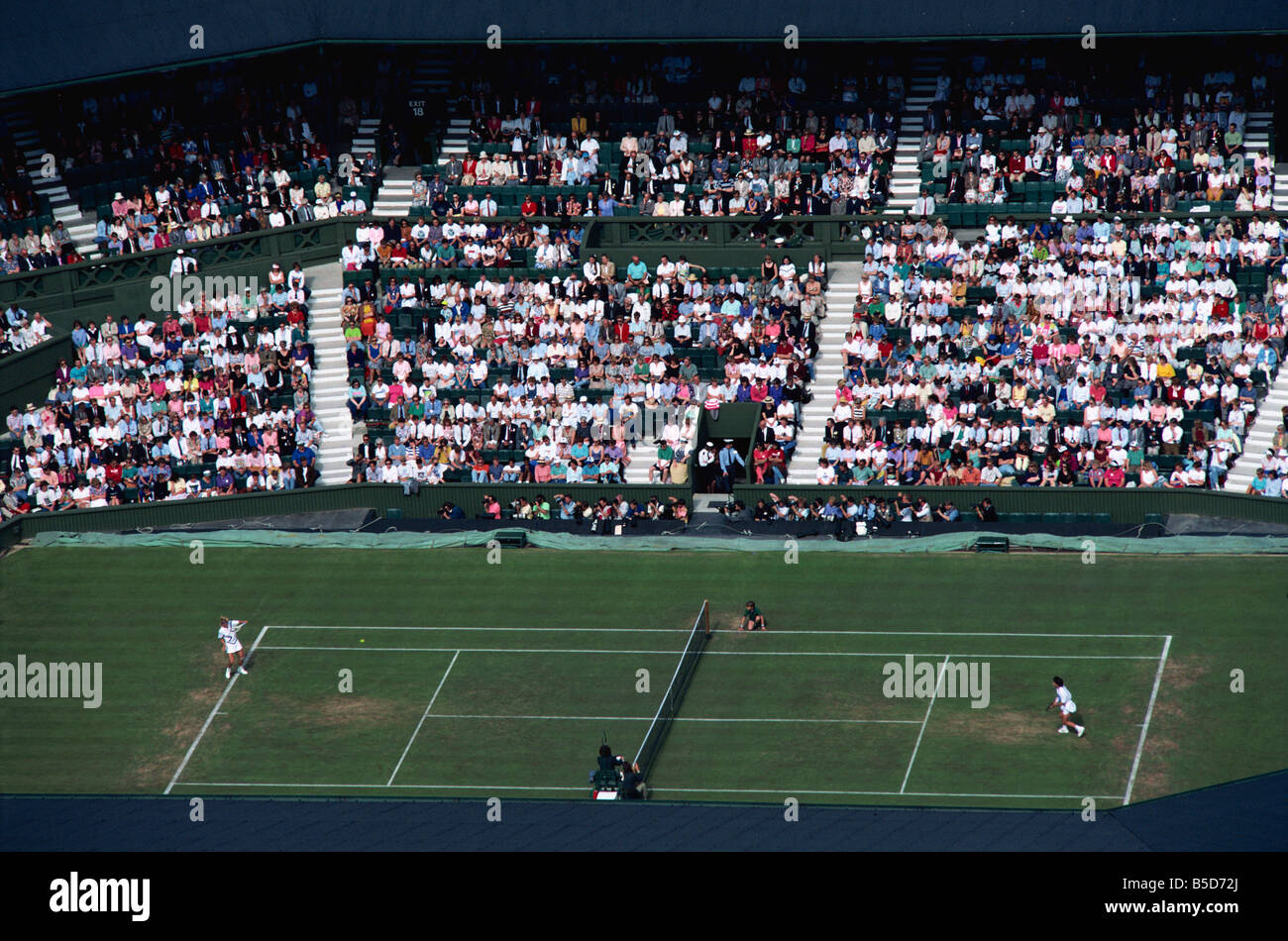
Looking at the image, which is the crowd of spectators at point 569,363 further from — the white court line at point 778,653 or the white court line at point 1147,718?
the white court line at point 1147,718

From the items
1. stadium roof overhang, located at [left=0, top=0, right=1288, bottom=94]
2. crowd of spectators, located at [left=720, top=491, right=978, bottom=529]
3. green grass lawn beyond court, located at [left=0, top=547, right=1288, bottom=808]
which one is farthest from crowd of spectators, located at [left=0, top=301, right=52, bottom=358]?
crowd of spectators, located at [left=720, top=491, right=978, bottom=529]

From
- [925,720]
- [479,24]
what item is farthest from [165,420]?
[925,720]

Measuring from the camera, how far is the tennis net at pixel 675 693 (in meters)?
43.7

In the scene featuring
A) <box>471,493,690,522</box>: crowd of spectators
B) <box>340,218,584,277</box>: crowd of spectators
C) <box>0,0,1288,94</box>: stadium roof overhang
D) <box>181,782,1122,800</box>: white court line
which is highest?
<box>0,0,1288,94</box>: stadium roof overhang

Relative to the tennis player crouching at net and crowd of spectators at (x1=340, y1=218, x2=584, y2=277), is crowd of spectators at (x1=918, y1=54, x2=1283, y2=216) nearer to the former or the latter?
crowd of spectators at (x1=340, y1=218, x2=584, y2=277)

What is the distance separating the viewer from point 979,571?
169 feet

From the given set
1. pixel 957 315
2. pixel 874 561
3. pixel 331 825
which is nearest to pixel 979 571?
pixel 874 561

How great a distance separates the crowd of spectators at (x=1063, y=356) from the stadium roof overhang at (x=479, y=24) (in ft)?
19.7

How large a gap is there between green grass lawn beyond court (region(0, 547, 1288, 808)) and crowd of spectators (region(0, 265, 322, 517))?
2519mm

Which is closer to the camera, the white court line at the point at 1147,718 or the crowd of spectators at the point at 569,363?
the white court line at the point at 1147,718

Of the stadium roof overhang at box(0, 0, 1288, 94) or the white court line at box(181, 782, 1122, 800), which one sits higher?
the stadium roof overhang at box(0, 0, 1288, 94)

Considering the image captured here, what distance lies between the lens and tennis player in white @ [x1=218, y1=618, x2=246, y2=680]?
47688 mm

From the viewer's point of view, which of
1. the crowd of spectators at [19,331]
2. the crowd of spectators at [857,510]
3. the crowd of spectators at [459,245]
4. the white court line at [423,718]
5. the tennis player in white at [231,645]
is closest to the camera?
the white court line at [423,718]

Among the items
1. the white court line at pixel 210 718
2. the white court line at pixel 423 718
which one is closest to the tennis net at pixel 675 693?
the white court line at pixel 423 718
